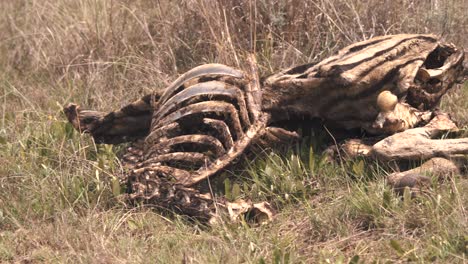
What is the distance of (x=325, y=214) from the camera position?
3.89 m

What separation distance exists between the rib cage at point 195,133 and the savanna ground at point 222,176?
15cm

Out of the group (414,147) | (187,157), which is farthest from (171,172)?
(414,147)

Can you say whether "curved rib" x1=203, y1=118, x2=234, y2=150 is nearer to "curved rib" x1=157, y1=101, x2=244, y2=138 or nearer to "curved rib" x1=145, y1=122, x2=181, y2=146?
"curved rib" x1=157, y1=101, x2=244, y2=138

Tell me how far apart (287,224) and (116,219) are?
923mm

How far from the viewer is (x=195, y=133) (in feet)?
14.5

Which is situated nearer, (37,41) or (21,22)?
(37,41)

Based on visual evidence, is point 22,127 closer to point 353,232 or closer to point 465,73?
point 353,232

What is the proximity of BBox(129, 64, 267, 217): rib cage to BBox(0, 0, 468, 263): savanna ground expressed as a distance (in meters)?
0.15

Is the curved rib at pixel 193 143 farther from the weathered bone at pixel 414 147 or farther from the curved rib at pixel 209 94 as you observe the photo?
the weathered bone at pixel 414 147

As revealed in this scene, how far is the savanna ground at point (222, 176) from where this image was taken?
3.67 m

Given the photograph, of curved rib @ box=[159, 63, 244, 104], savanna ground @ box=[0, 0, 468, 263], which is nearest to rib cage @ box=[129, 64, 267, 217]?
curved rib @ box=[159, 63, 244, 104]

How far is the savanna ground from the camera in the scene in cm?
367

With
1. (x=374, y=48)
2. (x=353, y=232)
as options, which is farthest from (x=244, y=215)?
(x=374, y=48)

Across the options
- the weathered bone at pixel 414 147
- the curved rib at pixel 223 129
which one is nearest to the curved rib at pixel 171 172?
the curved rib at pixel 223 129
